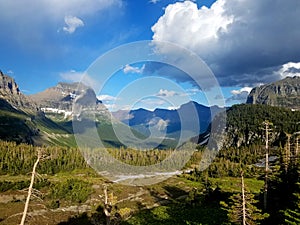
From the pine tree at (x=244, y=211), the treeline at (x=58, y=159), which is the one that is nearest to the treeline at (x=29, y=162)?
the treeline at (x=58, y=159)

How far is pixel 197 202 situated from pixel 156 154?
122 metres

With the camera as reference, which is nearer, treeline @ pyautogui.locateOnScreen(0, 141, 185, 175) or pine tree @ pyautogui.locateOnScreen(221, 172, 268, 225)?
pine tree @ pyautogui.locateOnScreen(221, 172, 268, 225)

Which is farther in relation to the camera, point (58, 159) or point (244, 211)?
point (58, 159)

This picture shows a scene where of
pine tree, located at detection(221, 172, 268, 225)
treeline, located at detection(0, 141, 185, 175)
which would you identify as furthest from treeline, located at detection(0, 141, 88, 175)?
pine tree, located at detection(221, 172, 268, 225)

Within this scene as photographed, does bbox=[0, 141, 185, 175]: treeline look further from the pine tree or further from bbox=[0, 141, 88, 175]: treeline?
the pine tree

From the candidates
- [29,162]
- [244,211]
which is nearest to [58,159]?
[29,162]

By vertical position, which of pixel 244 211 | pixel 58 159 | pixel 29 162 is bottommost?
pixel 29 162

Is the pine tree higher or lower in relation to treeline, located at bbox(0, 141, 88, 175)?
higher

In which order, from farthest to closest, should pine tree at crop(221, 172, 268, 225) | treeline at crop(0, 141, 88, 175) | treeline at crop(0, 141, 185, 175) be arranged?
treeline at crop(0, 141, 185, 175) → treeline at crop(0, 141, 88, 175) → pine tree at crop(221, 172, 268, 225)

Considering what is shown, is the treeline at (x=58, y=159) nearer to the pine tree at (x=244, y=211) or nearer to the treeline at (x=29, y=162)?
the treeline at (x=29, y=162)

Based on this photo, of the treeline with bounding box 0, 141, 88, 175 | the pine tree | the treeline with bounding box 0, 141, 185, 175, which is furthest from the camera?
the treeline with bounding box 0, 141, 185, 175

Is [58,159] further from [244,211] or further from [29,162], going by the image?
[244,211]

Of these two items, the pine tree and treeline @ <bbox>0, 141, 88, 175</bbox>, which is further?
treeline @ <bbox>0, 141, 88, 175</bbox>

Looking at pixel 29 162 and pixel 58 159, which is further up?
pixel 58 159
